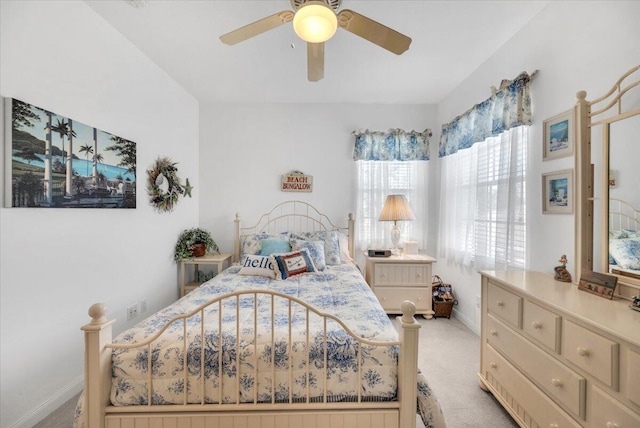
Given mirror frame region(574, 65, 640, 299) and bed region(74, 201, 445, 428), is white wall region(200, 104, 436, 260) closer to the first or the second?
mirror frame region(574, 65, 640, 299)

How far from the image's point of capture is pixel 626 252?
141cm

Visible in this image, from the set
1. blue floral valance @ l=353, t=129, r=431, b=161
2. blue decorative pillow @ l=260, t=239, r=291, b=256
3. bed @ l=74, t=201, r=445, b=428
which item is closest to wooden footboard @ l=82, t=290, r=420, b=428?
bed @ l=74, t=201, r=445, b=428

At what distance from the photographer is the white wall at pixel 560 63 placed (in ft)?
5.17

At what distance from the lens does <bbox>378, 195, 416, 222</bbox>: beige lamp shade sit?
3.38 metres

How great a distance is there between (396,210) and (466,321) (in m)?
1.46

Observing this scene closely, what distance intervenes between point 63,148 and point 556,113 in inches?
132

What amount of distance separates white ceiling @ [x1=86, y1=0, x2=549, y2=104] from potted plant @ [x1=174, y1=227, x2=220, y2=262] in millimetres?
1730

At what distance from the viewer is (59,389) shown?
188 cm

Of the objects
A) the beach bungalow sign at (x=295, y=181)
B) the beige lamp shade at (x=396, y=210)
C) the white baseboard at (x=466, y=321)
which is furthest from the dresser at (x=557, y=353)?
the beach bungalow sign at (x=295, y=181)

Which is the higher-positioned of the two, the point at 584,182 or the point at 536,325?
the point at 584,182

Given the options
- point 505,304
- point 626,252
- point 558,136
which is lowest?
point 505,304

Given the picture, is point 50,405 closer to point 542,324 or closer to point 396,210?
point 542,324

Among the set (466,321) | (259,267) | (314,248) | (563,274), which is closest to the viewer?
(563,274)

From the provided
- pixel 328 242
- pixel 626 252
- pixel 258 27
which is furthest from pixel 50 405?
pixel 626 252
